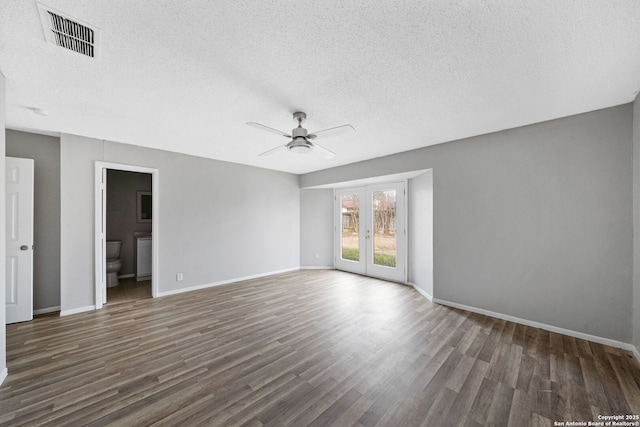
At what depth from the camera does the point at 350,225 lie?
5711 mm

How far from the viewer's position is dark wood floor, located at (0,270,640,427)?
62.5 inches

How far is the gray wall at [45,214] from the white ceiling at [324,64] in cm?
40

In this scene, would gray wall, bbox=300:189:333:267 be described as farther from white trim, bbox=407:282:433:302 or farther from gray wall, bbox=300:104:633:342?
gray wall, bbox=300:104:633:342

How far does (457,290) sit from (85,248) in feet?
18.1

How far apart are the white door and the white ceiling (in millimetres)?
646

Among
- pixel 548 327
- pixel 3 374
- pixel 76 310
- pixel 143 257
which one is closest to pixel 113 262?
pixel 143 257

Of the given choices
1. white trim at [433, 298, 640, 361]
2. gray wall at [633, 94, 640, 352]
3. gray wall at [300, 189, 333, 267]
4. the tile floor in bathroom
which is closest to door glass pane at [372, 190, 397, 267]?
gray wall at [300, 189, 333, 267]

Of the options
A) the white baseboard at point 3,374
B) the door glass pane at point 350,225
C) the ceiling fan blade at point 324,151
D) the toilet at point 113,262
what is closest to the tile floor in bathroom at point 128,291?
the toilet at point 113,262

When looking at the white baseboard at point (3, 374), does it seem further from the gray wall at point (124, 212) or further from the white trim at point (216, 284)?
the gray wall at point (124, 212)

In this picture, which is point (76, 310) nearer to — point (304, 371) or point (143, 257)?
point (143, 257)

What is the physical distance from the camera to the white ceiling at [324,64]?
1.33m

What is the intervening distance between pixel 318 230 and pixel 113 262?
434 centimetres

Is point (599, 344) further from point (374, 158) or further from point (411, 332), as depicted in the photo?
point (374, 158)

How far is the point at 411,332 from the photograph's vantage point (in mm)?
2717
